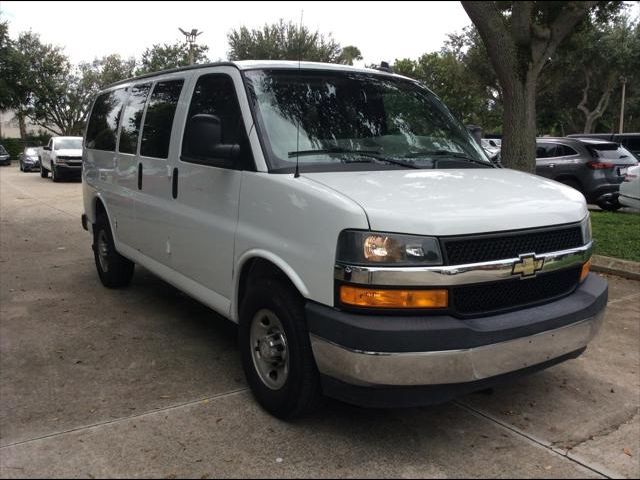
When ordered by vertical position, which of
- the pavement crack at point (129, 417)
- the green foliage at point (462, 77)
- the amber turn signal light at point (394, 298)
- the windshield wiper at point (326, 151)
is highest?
the green foliage at point (462, 77)

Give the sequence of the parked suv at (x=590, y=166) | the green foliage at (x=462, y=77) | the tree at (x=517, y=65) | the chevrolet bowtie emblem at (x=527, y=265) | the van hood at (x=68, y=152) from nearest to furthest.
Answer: the chevrolet bowtie emblem at (x=527, y=265) → the tree at (x=517, y=65) → the parked suv at (x=590, y=166) → the van hood at (x=68, y=152) → the green foliage at (x=462, y=77)

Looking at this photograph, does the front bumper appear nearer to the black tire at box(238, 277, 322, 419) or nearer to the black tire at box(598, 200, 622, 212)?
the black tire at box(238, 277, 322, 419)

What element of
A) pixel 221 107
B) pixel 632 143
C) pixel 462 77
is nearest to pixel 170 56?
pixel 462 77

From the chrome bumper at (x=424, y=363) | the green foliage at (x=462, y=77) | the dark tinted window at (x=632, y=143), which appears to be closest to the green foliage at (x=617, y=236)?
the chrome bumper at (x=424, y=363)

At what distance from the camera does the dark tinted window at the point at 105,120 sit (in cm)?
606

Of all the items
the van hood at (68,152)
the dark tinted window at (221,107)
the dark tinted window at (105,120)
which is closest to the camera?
the dark tinted window at (221,107)

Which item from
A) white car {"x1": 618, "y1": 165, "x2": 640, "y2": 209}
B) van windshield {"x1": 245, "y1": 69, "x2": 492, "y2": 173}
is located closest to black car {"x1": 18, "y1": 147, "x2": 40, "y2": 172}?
white car {"x1": 618, "y1": 165, "x2": 640, "y2": 209}

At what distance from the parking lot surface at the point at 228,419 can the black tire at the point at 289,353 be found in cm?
13

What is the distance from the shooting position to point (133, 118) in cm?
555

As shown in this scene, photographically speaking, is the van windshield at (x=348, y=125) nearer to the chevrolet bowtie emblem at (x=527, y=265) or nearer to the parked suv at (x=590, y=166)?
the chevrolet bowtie emblem at (x=527, y=265)

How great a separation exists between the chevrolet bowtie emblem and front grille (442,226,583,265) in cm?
4

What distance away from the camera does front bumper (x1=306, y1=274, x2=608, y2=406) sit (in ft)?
9.20

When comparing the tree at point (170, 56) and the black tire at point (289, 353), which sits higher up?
the tree at point (170, 56)

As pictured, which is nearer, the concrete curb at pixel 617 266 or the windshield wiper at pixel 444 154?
the windshield wiper at pixel 444 154
